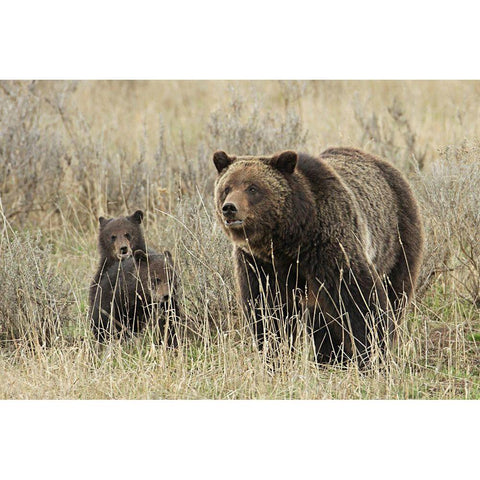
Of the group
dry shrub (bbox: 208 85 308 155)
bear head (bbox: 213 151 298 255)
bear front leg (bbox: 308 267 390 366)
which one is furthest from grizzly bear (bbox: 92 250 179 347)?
dry shrub (bbox: 208 85 308 155)

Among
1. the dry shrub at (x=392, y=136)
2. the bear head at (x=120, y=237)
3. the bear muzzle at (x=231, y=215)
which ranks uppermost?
the dry shrub at (x=392, y=136)

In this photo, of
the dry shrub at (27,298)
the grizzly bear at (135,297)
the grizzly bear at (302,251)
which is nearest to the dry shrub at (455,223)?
the grizzly bear at (302,251)

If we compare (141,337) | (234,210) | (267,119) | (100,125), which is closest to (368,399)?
(234,210)

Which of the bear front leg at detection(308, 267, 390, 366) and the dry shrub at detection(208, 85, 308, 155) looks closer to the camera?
the bear front leg at detection(308, 267, 390, 366)

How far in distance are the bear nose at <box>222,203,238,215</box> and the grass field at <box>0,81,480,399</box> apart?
0.97 m

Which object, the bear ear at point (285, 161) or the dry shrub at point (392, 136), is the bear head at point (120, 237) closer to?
the bear ear at point (285, 161)

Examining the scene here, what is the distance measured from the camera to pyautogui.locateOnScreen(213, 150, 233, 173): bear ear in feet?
19.4

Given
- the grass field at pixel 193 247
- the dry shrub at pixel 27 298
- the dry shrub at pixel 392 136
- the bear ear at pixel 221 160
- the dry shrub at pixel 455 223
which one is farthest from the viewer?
the dry shrub at pixel 392 136

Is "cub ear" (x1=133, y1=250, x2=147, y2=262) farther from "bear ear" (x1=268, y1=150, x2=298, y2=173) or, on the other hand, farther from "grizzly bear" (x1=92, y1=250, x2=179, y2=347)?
"bear ear" (x1=268, y1=150, x2=298, y2=173)

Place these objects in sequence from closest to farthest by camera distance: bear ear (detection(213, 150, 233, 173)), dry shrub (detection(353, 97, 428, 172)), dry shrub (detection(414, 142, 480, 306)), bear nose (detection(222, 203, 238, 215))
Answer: bear nose (detection(222, 203, 238, 215)) → bear ear (detection(213, 150, 233, 173)) → dry shrub (detection(414, 142, 480, 306)) → dry shrub (detection(353, 97, 428, 172))

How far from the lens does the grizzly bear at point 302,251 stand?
5.67 metres

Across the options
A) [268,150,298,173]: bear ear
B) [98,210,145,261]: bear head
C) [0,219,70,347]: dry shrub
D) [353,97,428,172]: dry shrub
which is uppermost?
[353,97,428,172]: dry shrub

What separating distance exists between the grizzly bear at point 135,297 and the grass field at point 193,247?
176 millimetres

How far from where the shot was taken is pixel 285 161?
5746mm
